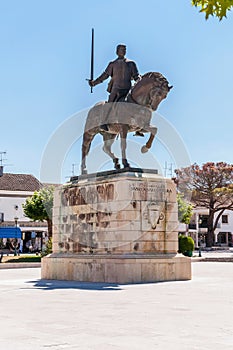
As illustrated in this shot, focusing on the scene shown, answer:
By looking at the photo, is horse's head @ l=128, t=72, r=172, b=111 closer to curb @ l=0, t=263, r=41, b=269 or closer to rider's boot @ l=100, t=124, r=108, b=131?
rider's boot @ l=100, t=124, r=108, b=131

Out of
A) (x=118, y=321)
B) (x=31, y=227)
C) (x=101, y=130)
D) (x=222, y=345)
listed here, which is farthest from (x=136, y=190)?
(x=31, y=227)

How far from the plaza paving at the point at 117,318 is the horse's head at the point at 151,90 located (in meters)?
6.01

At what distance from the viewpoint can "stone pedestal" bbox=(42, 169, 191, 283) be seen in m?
16.0

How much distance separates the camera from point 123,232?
634 inches

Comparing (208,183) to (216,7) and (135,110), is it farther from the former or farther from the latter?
(216,7)

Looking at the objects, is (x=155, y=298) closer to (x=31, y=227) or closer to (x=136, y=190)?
(x=136, y=190)

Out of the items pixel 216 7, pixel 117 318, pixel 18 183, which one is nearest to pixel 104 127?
pixel 117 318

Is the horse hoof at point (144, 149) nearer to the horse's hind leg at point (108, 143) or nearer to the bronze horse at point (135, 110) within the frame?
the bronze horse at point (135, 110)

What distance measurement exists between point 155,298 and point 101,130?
819 centimetres

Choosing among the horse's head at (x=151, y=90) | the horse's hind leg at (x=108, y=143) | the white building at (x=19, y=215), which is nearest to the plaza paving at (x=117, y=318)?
the horse's head at (x=151, y=90)

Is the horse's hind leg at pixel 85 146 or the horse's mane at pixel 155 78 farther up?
the horse's mane at pixel 155 78

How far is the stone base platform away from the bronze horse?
3089 mm

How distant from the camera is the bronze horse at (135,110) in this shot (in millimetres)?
16906

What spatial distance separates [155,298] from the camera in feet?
37.7
